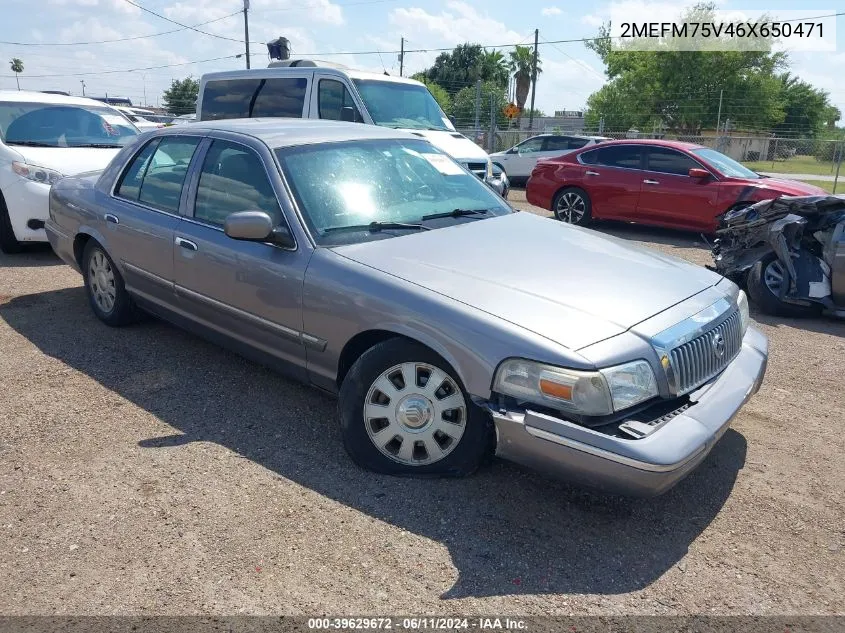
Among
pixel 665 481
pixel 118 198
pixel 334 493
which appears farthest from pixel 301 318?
pixel 118 198

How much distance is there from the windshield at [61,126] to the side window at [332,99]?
A: 245 cm

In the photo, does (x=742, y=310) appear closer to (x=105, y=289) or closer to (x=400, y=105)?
(x=105, y=289)

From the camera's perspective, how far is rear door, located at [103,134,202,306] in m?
4.65

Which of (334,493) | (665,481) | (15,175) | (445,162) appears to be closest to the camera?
(665,481)

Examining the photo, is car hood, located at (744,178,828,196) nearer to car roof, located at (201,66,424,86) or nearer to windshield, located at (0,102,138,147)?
car roof, located at (201,66,424,86)

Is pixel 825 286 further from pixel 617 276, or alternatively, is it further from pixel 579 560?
pixel 579 560

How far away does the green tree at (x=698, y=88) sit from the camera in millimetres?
36500

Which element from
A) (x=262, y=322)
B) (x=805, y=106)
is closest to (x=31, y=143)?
(x=262, y=322)

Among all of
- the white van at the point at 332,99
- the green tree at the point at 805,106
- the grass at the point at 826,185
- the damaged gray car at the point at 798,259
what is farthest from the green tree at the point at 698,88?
the damaged gray car at the point at 798,259

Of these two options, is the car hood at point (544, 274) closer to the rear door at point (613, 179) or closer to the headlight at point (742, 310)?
the headlight at point (742, 310)

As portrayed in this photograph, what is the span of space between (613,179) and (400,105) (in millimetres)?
3612

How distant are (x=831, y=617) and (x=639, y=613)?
704 mm

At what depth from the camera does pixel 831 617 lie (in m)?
2.60

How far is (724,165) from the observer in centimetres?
1059
